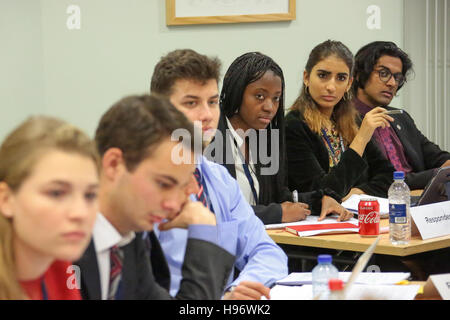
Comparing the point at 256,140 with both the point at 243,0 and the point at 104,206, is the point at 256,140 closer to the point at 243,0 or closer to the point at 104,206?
the point at 104,206

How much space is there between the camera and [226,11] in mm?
4973

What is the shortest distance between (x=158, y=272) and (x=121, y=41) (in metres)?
3.99

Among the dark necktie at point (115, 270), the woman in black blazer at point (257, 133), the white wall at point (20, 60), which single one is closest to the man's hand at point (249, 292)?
the dark necktie at point (115, 270)

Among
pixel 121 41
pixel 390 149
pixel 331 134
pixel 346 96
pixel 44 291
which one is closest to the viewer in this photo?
pixel 44 291

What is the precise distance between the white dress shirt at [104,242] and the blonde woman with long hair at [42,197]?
25 centimetres

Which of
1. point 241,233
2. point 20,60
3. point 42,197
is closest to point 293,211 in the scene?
point 241,233

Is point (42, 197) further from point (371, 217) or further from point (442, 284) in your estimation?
point (371, 217)

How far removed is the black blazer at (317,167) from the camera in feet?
11.1

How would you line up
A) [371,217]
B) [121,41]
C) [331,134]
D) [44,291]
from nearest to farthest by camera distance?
[44,291] → [371,217] → [331,134] → [121,41]

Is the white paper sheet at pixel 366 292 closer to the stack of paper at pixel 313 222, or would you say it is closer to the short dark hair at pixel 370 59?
the stack of paper at pixel 313 222

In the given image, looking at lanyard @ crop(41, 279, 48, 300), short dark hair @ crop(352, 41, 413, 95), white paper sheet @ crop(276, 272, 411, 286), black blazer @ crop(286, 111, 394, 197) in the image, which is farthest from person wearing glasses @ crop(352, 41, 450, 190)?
lanyard @ crop(41, 279, 48, 300)

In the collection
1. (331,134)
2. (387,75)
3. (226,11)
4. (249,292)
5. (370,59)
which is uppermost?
(226,11)

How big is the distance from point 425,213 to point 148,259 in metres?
1.65
